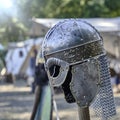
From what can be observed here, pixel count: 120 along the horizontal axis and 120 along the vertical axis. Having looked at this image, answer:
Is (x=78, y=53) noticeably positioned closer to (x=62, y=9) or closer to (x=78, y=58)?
(x=78, y=58)

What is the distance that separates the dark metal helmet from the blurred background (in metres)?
7.10

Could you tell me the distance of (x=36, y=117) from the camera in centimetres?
875

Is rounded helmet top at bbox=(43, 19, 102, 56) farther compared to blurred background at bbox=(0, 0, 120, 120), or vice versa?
blurred background at bbox=(0, 0, 120, 120)

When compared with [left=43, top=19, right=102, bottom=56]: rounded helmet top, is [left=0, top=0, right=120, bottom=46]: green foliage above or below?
above

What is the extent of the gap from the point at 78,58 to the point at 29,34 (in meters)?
19.3

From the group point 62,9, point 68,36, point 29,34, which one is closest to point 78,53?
point 68,36

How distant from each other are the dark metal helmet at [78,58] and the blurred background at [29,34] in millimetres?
7095

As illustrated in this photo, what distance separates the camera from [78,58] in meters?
3.27

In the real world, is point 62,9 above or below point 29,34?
above

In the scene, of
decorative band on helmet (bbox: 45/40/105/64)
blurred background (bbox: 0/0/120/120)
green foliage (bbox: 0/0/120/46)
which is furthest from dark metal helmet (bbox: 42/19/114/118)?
green foliage (bbox: 0/0/120/46)

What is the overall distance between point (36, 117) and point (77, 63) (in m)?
5.57

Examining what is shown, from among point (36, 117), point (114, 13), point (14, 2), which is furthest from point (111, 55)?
point (14, 2)

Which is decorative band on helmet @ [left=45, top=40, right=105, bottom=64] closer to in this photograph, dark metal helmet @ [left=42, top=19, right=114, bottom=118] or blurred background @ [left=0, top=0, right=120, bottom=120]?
dark metal helmet @ [left=42, top=19, right=114, bottom=118]

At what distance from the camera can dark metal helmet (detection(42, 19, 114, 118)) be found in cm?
328
